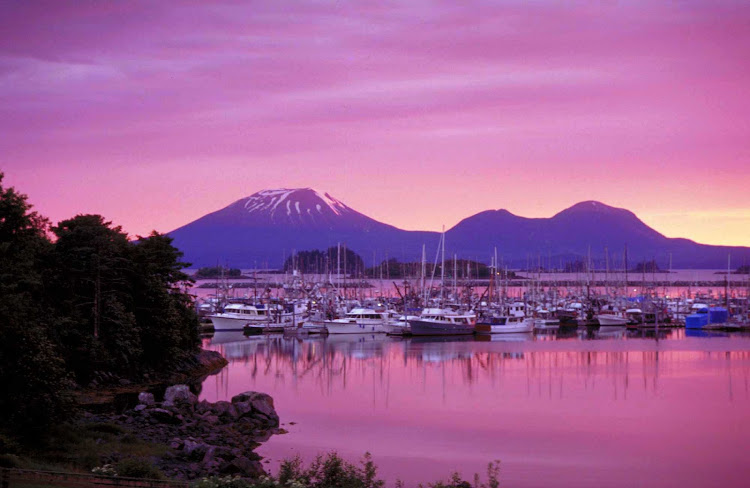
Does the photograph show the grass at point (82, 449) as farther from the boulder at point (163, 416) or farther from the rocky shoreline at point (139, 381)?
the rocky shoreline at point (139, 381)

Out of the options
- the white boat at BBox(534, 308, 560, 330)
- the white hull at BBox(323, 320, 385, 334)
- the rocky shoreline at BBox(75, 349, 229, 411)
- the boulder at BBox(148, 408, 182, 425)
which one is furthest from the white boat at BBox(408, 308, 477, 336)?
the boulder at BBox(148, 408, 182, 425)

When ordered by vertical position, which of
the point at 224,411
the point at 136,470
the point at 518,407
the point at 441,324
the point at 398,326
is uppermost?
the point at 441,324

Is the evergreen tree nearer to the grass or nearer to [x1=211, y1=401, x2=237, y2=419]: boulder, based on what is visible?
the grass

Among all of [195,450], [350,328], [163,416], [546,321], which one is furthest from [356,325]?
[195,450]

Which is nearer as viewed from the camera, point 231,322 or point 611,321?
point 231,322

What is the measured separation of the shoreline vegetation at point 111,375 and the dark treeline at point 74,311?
0.18ft

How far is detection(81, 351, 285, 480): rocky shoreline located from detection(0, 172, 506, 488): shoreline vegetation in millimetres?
61

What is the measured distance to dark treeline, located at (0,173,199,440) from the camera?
26.2 metres

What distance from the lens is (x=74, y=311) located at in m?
42.4

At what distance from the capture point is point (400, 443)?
34094 mm

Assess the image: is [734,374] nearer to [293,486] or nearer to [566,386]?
[566,386]

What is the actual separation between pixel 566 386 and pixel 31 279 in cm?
3286

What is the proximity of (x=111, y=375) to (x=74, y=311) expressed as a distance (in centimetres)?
439

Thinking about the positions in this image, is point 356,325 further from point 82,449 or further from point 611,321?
point 82,449
